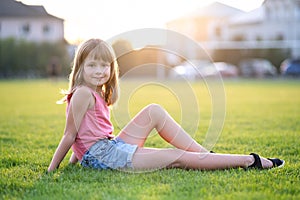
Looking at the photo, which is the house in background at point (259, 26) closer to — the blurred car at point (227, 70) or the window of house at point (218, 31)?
the window of house at point (218, 31)

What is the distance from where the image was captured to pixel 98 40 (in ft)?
11.4

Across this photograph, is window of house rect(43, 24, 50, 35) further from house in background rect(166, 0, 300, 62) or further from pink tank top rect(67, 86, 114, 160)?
Result: pink tank top rect(67, 86, 114, 160)

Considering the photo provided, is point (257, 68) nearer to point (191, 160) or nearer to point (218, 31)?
point (218, 31)

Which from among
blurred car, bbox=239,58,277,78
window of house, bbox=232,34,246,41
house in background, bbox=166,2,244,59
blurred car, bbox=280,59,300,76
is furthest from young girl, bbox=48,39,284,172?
window of house, bbox=232,34,246,41

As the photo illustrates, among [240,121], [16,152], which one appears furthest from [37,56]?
[16,152]

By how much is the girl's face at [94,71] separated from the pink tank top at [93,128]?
0.09 metres

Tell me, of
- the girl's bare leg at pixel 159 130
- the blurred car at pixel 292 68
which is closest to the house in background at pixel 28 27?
the blurred car at pixel 292 68

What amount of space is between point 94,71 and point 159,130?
24.2 inches

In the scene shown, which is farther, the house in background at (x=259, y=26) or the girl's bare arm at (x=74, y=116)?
the house in background at (x=259, y=26)

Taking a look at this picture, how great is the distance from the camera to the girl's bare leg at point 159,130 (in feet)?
11.6

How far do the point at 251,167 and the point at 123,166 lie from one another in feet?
2.84

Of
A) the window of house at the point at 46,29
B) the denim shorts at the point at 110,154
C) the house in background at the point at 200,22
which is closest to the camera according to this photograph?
the denim shorts at the point at 110,154

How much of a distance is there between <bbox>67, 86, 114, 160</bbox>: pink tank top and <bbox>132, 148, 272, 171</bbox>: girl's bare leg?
0.29 m

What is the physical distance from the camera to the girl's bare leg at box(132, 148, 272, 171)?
338 cm
